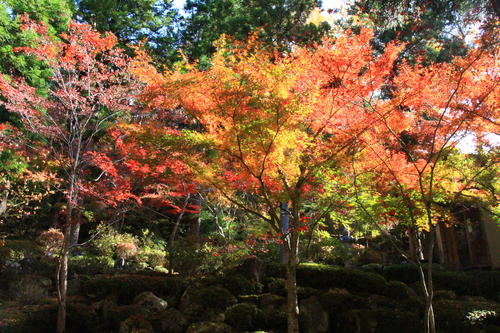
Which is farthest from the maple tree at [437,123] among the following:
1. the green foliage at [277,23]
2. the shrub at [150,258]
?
the shrub at [150,258]

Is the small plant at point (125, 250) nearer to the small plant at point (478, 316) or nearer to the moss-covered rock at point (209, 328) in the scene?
the moss-covered rock at point (209, 328)

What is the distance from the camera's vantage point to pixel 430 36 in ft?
42.0

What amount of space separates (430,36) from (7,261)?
1543 centimetres

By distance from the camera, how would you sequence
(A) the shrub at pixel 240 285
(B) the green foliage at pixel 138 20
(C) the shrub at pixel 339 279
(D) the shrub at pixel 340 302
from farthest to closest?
(B) the green foliage at pixel 138 20, (C) the shrub at pixel 339 279, (A) the shrub at pixel 240 285, (D) the shrub at pixel 340 302

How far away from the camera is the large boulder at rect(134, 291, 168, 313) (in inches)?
305

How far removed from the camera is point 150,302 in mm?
7859

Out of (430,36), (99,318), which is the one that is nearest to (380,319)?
(99,318)

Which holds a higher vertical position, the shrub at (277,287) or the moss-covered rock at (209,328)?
the shrub at (277,287)

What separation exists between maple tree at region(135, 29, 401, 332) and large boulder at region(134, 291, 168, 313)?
9.60 ft

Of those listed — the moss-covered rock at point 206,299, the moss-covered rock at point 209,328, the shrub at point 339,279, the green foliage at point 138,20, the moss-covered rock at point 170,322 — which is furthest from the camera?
the green foliage at point 138,20

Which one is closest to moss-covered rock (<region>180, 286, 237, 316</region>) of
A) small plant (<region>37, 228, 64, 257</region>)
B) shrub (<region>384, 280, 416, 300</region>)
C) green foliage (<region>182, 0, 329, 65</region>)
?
shrub (<region>384, 280, 416, 300</region>)

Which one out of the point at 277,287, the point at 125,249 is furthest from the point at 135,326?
the point at 125,249

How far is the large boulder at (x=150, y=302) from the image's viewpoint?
776cm

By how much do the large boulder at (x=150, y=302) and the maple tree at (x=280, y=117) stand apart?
293 cm
